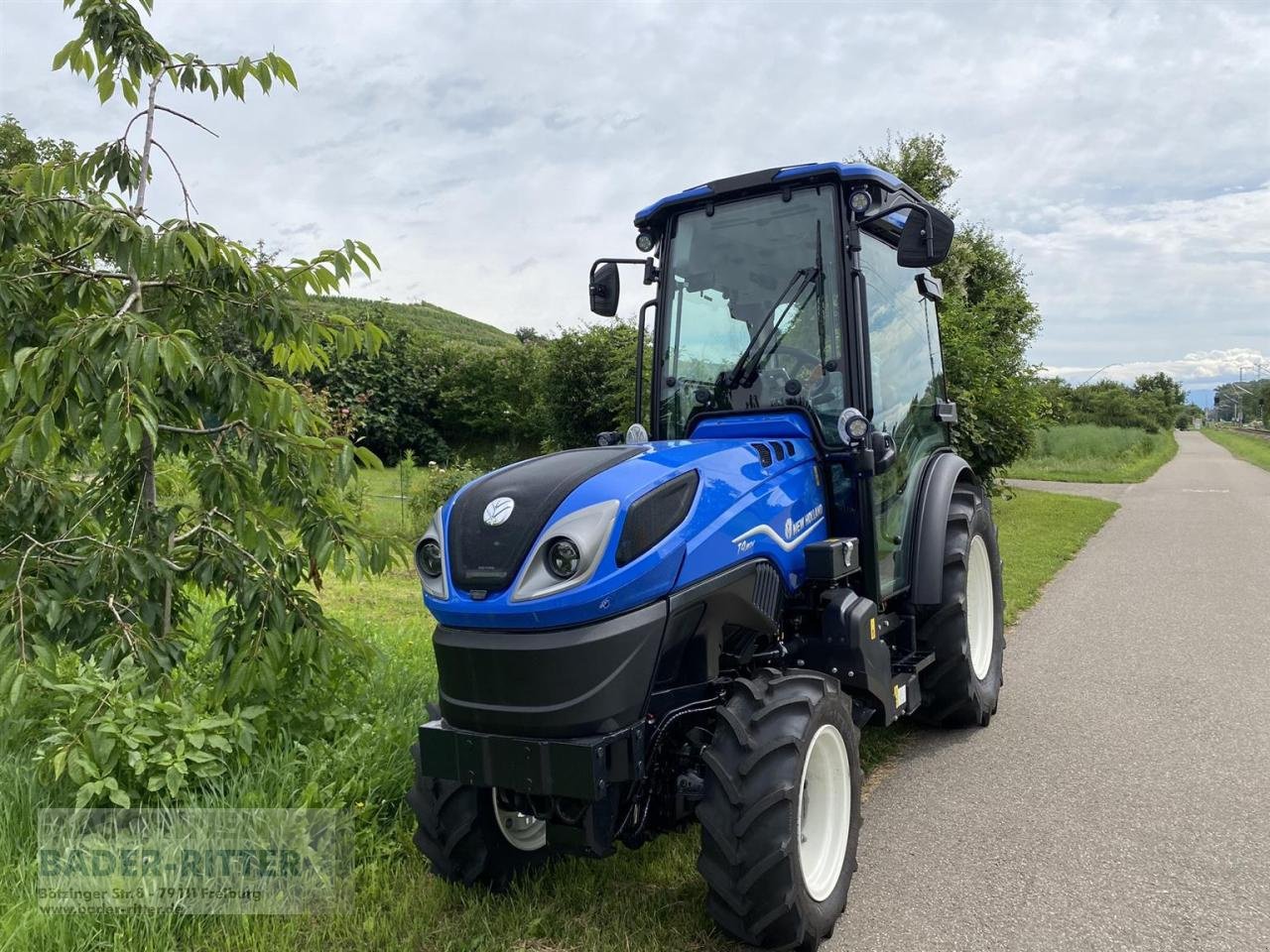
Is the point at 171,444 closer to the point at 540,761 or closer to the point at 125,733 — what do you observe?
the point at 125,733

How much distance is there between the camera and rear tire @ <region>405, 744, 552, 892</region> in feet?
9.86

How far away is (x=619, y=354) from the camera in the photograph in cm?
1438

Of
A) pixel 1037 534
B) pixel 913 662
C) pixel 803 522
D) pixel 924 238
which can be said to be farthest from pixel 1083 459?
pixel 803 522

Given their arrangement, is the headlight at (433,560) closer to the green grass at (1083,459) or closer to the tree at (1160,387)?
the green grass at (1083,459)

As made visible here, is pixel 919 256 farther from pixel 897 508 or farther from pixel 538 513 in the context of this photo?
pixel 538 513

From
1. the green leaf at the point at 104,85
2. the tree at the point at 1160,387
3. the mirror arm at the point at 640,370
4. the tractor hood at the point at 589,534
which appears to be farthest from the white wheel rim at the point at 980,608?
the tree at the point at 1160,387

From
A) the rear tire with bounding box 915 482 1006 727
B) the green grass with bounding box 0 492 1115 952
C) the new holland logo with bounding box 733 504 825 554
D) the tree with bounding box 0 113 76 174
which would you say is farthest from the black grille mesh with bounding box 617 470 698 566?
the tree with bounding box 0 113 76 174

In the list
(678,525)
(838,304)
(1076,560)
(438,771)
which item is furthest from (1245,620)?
(438,771)

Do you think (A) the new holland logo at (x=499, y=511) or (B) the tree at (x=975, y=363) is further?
(B) the tree at (x=975, y=363)

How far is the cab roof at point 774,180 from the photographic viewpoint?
3.77 metres

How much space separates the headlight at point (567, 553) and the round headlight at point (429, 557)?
383mm

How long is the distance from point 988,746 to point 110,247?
4.36 meters

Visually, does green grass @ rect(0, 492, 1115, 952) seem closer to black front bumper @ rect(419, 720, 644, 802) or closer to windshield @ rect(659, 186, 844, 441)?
black front bumper @ rect(419, 720, 644, 802)

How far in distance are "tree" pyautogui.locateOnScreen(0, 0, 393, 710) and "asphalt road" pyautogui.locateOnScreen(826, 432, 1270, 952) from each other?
2311 millimetres
